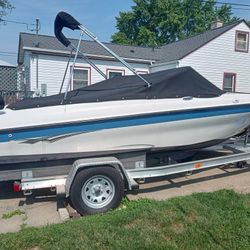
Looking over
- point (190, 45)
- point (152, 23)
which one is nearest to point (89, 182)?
point (190, 45)

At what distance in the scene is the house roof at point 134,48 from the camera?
18233 millimetres

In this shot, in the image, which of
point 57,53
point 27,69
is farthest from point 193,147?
point 27,69

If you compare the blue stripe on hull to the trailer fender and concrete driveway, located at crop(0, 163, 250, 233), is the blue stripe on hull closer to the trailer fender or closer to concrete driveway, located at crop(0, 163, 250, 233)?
the trailer fender

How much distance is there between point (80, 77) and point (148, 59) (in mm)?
4668

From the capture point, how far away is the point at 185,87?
19.1 feet

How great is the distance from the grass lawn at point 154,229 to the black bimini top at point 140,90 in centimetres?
167

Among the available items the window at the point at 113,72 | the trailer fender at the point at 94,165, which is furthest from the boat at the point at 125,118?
the window at the point at 113,72

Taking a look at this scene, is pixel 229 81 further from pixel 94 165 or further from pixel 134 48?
pixel 94 165

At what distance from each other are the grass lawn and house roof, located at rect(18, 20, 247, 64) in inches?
550

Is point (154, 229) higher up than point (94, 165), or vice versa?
point (94, 165)

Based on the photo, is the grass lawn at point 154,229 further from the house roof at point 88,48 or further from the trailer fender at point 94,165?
the house roof at point 88,48

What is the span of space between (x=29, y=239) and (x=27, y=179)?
1.20m

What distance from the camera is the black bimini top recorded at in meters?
5.20

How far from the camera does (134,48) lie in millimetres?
22328
